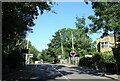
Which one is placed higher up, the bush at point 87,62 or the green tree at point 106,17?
the green tree at point 106,17

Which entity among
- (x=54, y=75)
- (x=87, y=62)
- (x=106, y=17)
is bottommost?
(x=54, y=75)

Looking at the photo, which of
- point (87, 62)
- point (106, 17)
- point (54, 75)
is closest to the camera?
point (106, 17)

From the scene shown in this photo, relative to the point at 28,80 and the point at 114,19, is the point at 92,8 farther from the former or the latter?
the point at 28,80

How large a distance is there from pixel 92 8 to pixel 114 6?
351cm

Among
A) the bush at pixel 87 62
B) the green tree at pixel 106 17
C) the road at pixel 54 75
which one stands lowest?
the road at pixel 54 75

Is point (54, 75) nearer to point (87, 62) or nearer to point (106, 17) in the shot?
point (106, 17)

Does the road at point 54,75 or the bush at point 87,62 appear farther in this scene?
the bush at point 87,62

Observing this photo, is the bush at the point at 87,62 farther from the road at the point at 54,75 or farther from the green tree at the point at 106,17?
the green tree at the point at 106,17

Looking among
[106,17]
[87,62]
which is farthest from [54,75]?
[87,62]

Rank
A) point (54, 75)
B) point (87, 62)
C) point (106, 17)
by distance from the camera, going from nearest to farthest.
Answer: point (106, 17) → point (54, 75) → point (87, 62)

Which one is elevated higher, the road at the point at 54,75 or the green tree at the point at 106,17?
the green tree at the point at 106,17

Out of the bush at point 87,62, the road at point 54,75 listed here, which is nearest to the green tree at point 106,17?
the road at point 54,75

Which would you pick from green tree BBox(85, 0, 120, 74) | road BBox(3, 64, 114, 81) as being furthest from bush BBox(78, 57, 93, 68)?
green tree BBox(85, 0, 120, 74)

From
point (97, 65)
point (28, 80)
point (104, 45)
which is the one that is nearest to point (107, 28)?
point (28, 80)
